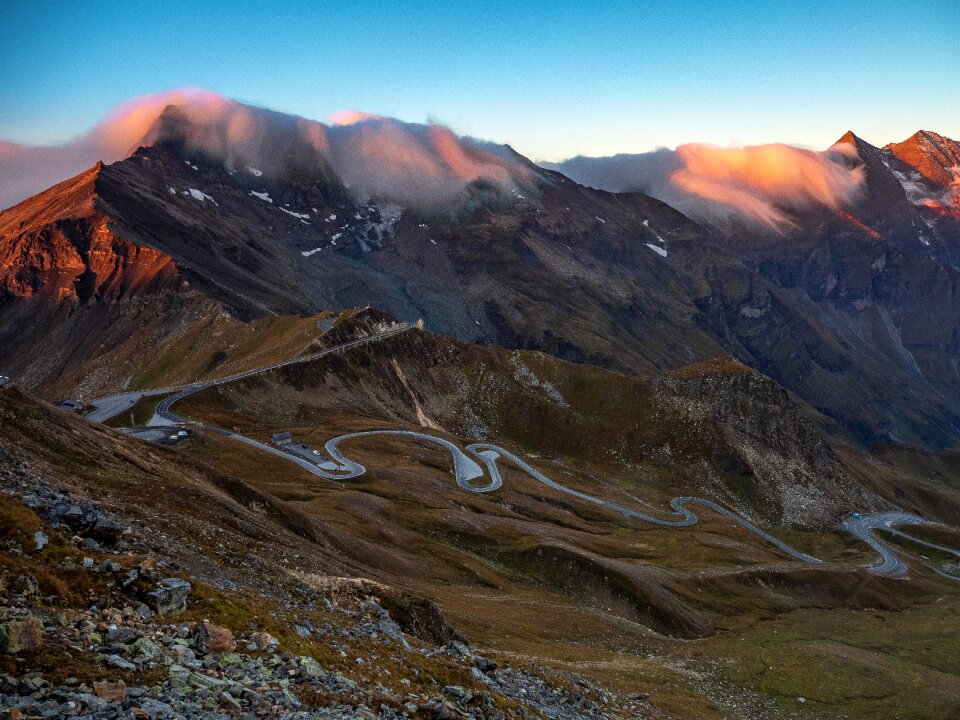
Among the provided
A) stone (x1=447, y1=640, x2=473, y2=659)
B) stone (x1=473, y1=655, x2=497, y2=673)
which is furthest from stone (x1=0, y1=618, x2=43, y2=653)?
stone (x1=473, y1=655, x2=497, y2=673)

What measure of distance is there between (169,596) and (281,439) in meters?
130

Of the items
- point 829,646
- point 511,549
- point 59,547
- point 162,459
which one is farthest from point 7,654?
point 829,646

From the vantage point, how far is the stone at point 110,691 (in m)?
17.5

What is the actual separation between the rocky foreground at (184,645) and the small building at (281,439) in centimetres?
11413

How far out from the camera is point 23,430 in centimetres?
4588

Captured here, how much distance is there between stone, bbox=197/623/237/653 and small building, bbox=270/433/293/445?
419 feet

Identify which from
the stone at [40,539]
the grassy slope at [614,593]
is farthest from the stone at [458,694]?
the grassy slope at [614,593]

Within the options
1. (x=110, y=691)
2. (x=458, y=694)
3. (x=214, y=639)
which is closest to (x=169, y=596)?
(x=214, y=639)

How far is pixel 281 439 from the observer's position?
150750 millimetres

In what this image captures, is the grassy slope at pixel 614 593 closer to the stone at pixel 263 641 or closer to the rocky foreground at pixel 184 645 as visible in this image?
the rocky foreground at pixel 184 645

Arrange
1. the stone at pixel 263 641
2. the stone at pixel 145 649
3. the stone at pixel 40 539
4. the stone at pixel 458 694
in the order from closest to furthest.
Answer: the stone at pixel 145 649
the stone at pixel 263 641
the stone at pixel 40 539
the stone at pixel 458 694

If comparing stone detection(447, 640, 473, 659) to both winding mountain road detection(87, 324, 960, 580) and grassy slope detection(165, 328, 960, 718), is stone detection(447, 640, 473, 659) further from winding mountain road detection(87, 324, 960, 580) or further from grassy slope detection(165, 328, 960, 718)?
winding mountain road detection(87, 324, 960, 580)

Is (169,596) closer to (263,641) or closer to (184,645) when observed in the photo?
(184,645)

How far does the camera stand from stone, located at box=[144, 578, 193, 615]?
81.2 feet
